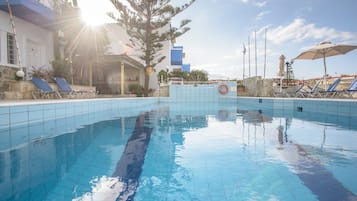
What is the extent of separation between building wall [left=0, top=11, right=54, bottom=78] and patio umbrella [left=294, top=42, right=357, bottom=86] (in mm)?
13451

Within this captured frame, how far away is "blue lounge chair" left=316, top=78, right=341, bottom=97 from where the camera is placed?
28.3 feet

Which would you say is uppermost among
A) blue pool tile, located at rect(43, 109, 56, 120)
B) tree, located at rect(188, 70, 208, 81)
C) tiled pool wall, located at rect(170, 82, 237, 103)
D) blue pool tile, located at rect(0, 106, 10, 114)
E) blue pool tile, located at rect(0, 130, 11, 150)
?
tree, located at rect(188, 70, 208, 81)

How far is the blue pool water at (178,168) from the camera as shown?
1714 mm

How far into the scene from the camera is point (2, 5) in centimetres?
738

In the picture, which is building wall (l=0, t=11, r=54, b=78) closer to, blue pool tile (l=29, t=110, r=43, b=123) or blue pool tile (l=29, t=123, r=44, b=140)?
blue pool tile (l=29, t=110, r=43, b=123)

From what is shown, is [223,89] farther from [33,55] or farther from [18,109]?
[18,109]

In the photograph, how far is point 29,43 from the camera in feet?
32.1

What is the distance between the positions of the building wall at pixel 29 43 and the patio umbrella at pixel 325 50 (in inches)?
530

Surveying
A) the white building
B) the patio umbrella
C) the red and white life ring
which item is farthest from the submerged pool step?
the red and white life ring

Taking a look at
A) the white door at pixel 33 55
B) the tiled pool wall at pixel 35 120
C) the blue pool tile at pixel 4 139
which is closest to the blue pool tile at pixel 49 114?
the tiled pool wall at pixel 35 120

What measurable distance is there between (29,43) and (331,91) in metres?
14.0

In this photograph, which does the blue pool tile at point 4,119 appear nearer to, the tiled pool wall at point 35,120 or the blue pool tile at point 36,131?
the tiled pool wall at point 35,120

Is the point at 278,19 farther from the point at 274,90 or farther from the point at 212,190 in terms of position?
the point at 212,190

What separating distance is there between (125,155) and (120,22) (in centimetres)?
1238
